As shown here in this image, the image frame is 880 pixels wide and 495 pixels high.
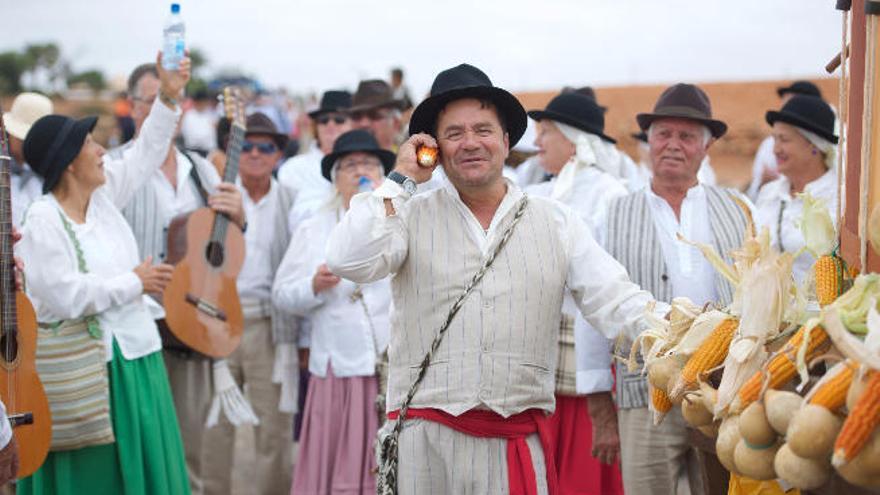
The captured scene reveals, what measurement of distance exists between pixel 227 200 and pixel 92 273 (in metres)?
1.51

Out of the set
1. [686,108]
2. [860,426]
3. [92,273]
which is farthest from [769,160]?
[860,426]

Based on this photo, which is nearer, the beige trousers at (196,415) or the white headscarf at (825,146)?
the white headscarf at (825,146)

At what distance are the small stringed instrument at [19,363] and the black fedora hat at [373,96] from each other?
3.87m

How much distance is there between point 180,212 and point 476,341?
151 inches

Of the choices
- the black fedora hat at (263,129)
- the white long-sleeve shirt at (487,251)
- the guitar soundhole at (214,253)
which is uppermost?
the black fedora hat at (263,129)

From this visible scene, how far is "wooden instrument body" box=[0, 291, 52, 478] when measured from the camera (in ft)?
16.7

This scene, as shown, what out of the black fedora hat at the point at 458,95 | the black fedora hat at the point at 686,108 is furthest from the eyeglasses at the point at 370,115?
the black fedora hat at the point at 458,95

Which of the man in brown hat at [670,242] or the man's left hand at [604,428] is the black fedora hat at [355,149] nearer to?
the man in brown hat at [670,242]

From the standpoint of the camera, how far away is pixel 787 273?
10.6 ft

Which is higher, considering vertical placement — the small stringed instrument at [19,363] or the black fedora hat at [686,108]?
the black fedora hat at [686,108]

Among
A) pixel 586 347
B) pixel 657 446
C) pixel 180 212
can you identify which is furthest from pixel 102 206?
pixel 657 446

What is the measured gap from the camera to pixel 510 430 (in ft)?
13.3

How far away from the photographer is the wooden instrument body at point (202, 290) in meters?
6.71

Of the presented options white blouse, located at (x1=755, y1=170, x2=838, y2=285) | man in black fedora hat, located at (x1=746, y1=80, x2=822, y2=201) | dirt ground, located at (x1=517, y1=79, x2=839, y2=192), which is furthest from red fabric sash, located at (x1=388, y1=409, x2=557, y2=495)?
dirt ground, located at (x1=517, y1=79, x2=839, y2=192)
